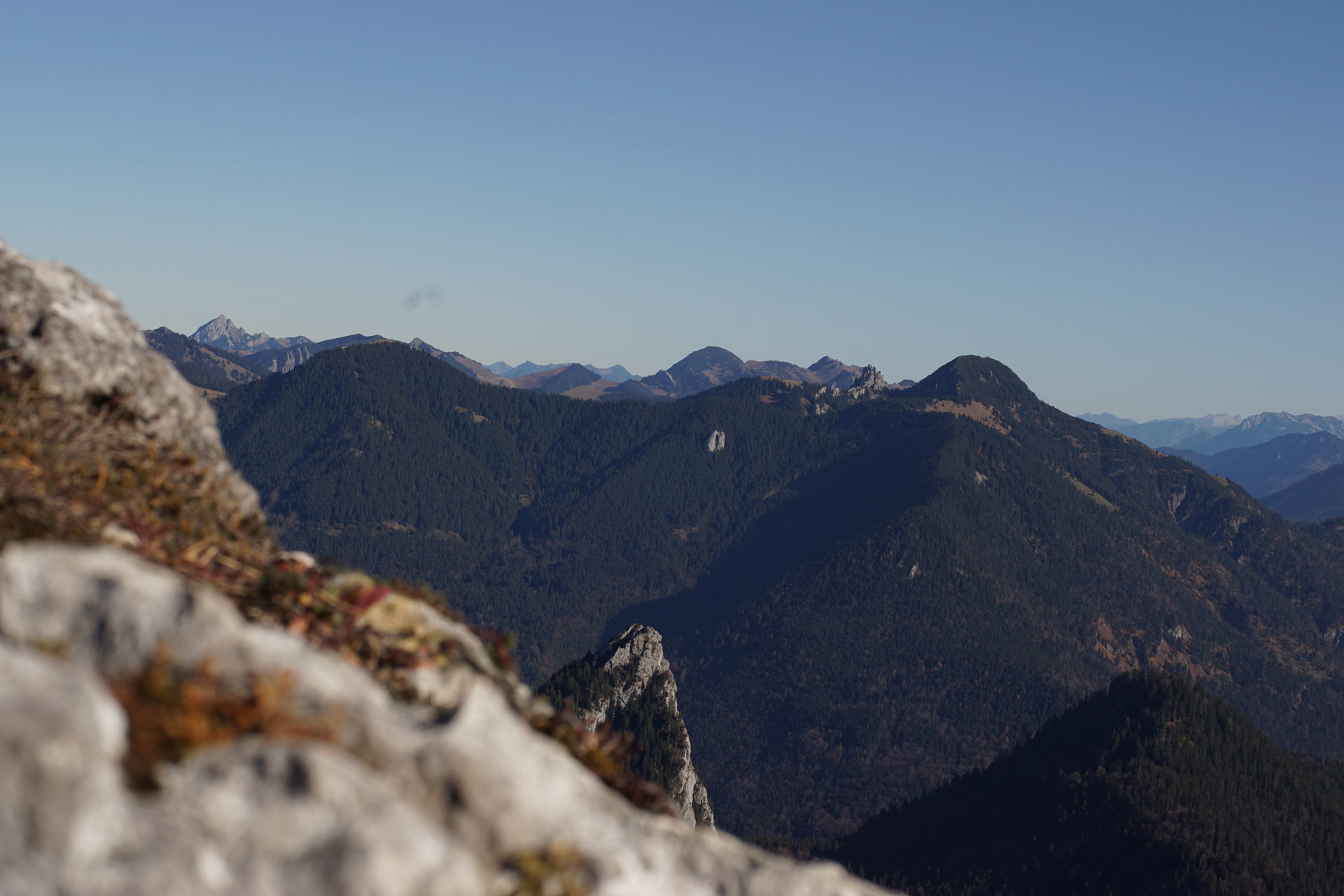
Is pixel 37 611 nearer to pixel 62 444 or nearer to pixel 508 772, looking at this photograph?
pixel 508 772

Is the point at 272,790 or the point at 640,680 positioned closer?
the point at 272,790

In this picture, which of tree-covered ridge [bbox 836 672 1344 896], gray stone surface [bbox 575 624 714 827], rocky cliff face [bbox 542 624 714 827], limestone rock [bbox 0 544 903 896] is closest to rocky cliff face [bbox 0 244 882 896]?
limestone rock [bbox 0 544 903 896]

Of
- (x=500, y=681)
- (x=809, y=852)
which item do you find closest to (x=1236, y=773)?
(x=809, y=852)

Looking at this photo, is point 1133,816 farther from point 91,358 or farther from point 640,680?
point 91,358

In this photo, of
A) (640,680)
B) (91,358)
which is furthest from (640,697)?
(91,358)

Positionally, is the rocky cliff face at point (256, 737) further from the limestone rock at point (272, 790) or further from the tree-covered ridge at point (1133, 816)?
the tree-covered ridge at point (1133, 816)

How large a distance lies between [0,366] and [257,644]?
29.8 ft

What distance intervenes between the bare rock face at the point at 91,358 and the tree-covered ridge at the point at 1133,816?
15609 centimetres

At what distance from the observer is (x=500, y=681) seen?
525 inches

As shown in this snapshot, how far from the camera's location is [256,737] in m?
8.59

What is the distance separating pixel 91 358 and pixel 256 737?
34.4 ft

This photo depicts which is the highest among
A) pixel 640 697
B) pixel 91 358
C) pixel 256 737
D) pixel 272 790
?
pixel 91 358

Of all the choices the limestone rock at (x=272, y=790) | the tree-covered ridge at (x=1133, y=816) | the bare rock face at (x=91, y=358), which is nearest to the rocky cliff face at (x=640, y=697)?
the tree-covered ridge at (x=1133, y=816)

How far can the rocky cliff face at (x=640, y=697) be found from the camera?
15575 centimetres
